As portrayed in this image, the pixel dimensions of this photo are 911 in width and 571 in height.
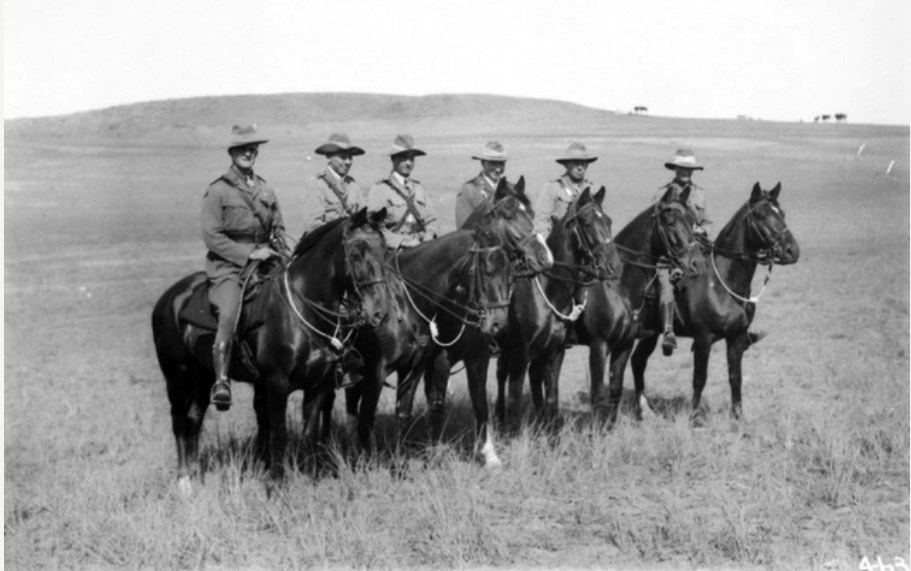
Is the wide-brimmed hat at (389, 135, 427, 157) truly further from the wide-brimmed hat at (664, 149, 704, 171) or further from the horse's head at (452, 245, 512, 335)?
the wide-brimmed hat at (664, 149, 704, 171)

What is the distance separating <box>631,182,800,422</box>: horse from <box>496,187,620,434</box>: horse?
200cm

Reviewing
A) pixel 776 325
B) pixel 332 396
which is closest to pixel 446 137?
pixel 776 325

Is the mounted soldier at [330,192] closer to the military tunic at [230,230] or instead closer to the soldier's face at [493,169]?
the military tunic at [230,230]

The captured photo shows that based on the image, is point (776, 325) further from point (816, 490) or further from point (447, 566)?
point (447, 566)

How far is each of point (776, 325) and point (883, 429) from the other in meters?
9.84

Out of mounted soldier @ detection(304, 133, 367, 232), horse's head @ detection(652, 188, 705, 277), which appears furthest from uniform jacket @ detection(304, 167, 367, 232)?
horse's head @ detection(652, 188, 705, 277)

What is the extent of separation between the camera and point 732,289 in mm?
11484

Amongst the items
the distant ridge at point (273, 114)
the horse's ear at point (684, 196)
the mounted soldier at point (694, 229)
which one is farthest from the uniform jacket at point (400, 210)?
the distant ridge at point (273, 114)

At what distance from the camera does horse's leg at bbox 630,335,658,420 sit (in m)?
12.1

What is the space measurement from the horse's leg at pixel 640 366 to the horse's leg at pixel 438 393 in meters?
3.43

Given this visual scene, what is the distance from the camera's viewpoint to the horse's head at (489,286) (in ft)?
27.1

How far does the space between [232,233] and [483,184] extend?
317 cm

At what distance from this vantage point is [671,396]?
43.7ft

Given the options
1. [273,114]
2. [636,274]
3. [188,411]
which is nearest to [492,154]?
[636,274]
